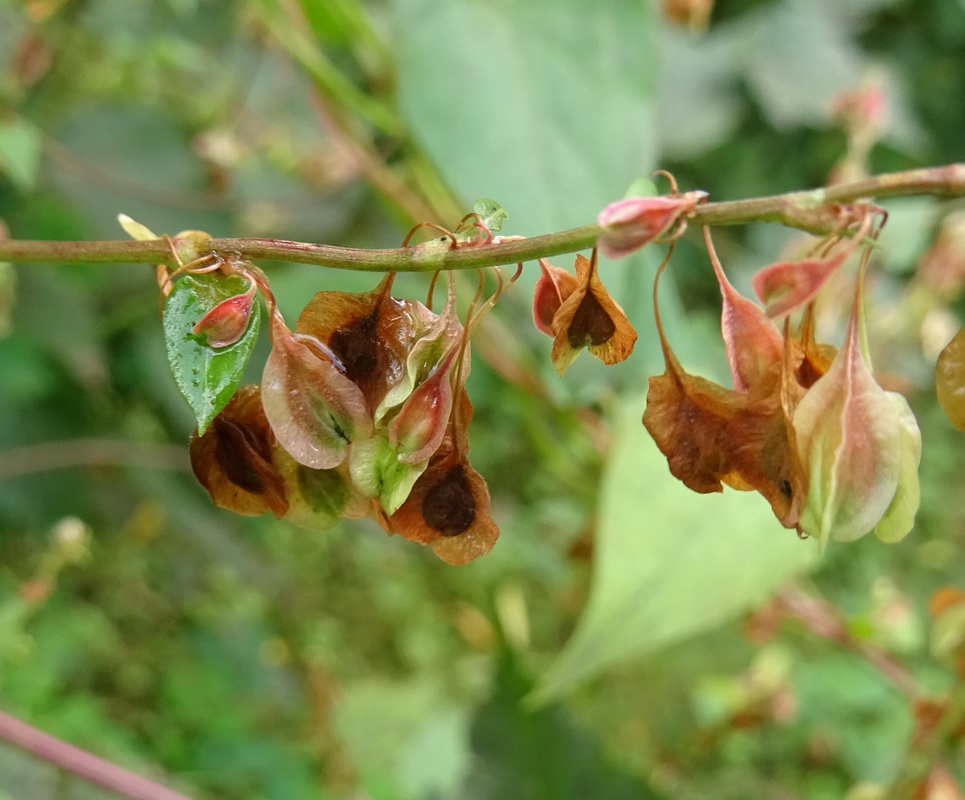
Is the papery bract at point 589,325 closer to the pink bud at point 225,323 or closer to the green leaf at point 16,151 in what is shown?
the pink bud at point 225,323

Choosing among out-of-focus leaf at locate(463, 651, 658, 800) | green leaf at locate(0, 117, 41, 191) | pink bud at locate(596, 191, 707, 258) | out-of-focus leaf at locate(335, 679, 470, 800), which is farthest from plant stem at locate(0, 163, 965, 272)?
out-of-focus leaf at locate(335, 679, 470, 800)

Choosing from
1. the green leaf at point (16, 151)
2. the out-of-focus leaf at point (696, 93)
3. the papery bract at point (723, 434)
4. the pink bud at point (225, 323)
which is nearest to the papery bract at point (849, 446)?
the papery bract at point (723, 434)

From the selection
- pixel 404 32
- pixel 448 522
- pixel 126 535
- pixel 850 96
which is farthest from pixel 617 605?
pixel 126 535

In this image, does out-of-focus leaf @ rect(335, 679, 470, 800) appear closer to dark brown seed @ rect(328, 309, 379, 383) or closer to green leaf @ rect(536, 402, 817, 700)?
green leaf @ rect(536, 402, 817, 700)

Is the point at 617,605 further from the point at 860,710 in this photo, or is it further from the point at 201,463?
the point at 860,710

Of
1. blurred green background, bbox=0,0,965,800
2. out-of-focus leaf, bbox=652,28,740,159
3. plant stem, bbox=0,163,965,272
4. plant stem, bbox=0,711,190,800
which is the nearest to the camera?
plant stem, bbox=0,163,965,272

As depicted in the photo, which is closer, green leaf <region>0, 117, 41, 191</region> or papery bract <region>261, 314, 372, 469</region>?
papery bract <region>261, 314, 372, 469</region>

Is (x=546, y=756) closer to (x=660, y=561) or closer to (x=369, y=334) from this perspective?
(x=660, y=561)
